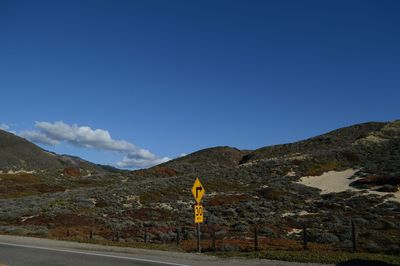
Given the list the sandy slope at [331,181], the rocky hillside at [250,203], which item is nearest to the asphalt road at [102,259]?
the rocky hillside at [250,203]

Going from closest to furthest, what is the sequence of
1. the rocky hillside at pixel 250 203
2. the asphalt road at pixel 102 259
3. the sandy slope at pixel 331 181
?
the asphalt road at pixel 102 259 < the rocky hillside at pixel 250 203 < the sandy slope at pixel 331 181

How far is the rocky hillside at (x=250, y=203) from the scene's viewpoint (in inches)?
1190

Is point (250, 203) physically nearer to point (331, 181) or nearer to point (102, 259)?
point (331, 181)

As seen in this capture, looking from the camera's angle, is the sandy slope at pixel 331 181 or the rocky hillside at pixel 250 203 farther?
the sandy slope at pixel 331 181

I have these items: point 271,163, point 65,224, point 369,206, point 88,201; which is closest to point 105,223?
point 65,224

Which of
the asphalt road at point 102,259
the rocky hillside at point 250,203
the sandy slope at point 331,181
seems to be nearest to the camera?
the asphalt road at point 102,259

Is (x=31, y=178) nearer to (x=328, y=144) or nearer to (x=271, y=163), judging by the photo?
(x=271, y=163)

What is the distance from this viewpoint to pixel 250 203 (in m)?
46.7

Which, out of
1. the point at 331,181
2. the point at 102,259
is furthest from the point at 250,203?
the point at 102,259

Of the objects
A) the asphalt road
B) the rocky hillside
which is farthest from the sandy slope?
the asphalt road

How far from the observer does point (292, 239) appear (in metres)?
28.6

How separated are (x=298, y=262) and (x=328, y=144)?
91.2m

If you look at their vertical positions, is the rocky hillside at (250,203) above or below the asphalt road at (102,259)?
above

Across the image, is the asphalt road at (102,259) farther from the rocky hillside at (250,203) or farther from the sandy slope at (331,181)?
the sandy slope at (331,181)
